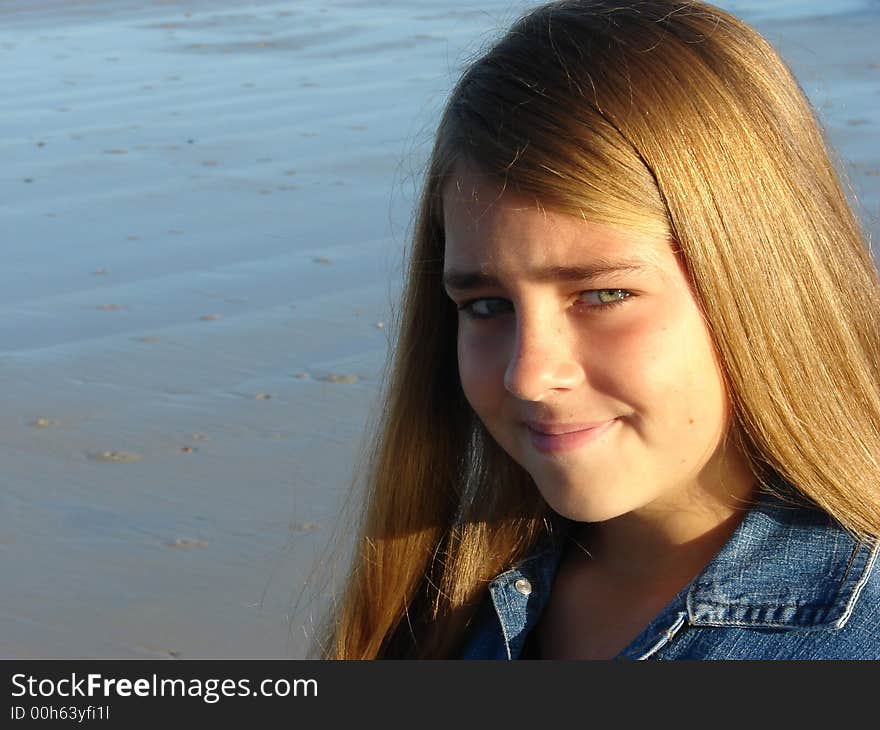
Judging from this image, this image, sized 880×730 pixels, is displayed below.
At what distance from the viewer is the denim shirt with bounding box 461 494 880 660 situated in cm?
195

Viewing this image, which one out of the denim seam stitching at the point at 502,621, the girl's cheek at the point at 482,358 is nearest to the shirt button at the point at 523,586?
the denim seam stitching at the point at 502,621

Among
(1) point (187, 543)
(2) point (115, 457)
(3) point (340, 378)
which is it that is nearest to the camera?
(1) point (187, 543)

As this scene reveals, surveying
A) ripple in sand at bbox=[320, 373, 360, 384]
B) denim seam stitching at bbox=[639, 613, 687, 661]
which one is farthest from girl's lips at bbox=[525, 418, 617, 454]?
ripple in sand at bbox=[320, 373, 360, 384]

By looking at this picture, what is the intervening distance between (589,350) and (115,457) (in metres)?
3.10

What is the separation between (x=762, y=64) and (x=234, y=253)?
4.65m

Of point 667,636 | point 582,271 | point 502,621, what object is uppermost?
point 582,271

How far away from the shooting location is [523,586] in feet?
7.68

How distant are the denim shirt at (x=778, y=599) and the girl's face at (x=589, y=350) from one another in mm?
142

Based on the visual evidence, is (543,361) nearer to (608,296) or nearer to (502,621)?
(608,296)

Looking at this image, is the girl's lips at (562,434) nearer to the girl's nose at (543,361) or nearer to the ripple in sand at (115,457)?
the girl's nose at (543,361)

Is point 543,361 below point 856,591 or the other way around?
the other way around

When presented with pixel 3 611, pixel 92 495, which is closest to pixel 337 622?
pixel 3 611

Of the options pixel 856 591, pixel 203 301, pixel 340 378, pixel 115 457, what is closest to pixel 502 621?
pixel 856 591

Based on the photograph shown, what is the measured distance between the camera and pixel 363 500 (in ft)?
8.78
